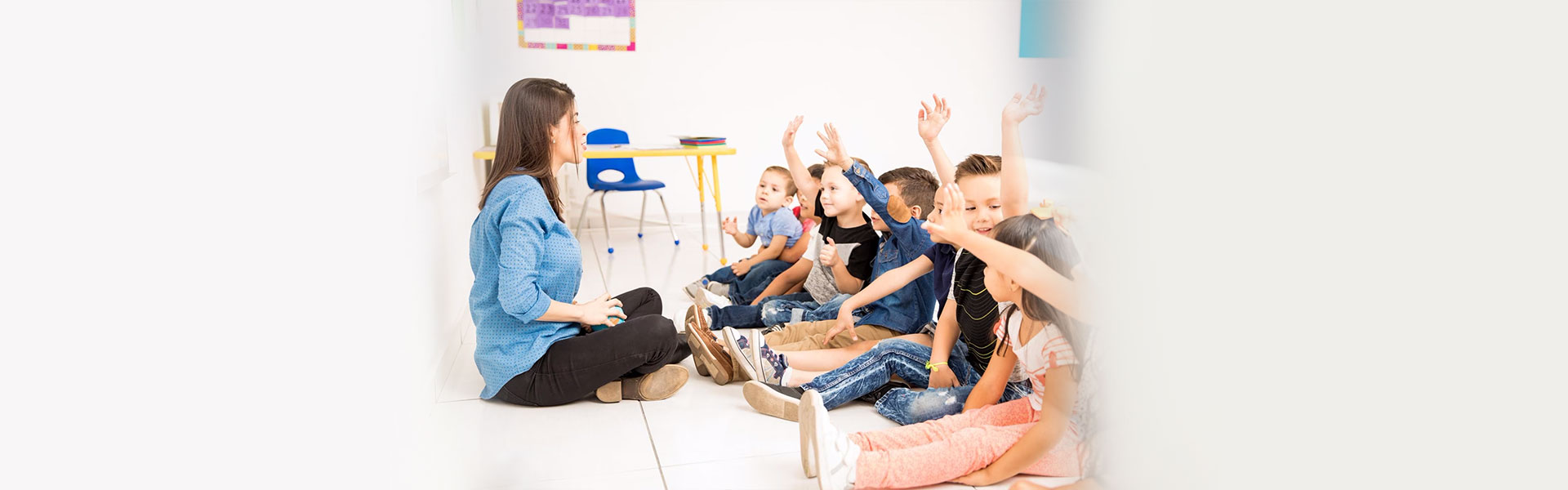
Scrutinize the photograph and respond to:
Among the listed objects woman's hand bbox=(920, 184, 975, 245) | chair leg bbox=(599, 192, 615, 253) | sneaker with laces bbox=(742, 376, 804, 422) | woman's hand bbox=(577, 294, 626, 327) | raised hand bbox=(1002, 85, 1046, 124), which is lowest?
chair leg bbox=(599, 192, 615, 253)

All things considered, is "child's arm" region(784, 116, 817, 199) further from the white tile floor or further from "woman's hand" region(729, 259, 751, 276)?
the white tile floor

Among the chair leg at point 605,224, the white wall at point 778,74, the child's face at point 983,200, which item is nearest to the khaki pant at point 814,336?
the child's face at point 983,200

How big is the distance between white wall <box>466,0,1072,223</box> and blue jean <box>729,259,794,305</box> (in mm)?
1709

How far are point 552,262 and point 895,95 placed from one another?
3.07 meters

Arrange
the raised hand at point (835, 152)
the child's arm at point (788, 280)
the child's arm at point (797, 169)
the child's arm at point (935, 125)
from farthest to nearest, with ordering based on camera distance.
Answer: the child's arm at point (788, 280), the child's arm at point (797, 169), the raised hand at point (835, 152), the child's arm at point (935, 125)

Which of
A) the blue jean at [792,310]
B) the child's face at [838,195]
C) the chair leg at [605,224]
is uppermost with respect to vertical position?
the child's face at [838,195]

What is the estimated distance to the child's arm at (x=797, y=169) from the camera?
1678 millimetres

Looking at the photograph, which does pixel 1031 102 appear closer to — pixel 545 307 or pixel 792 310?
pixel 545 307

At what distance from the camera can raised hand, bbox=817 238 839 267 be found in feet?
5.52

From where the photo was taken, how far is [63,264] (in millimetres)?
298

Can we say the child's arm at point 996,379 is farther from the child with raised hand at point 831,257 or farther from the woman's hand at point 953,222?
the child with raised hand at point 831,257

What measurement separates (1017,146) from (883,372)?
2.49 feet

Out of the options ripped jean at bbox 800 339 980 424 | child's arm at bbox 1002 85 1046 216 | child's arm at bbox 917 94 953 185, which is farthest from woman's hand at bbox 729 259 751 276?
child's arm at bbox 1002 85 1046 216

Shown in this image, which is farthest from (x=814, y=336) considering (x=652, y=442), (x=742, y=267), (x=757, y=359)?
(x=742, y=267)
